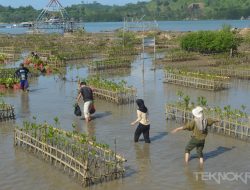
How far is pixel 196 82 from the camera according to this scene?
2386 centimetres

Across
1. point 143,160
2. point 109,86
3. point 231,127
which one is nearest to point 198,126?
point 143,160

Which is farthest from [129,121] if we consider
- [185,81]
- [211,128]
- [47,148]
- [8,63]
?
[8,63]

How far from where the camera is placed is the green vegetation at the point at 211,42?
37500mm

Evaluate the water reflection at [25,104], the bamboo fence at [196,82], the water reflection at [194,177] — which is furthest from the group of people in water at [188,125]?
the bamboo fence at [196,82]

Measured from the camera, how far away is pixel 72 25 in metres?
83.4

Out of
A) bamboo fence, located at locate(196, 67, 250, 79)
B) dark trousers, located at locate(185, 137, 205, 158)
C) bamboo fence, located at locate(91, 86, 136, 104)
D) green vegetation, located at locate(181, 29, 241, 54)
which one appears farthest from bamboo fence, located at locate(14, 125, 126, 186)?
green vegetation, located at locate(181, 29, 241, 54)

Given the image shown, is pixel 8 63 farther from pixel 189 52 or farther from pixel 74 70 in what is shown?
pixel 189 52

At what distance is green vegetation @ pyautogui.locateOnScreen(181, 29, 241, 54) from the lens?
1476 inches

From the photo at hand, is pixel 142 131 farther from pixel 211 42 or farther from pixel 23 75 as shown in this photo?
pixel 211 42

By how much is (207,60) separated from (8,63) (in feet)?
55.5

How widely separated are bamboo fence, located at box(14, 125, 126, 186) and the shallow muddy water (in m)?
0.22

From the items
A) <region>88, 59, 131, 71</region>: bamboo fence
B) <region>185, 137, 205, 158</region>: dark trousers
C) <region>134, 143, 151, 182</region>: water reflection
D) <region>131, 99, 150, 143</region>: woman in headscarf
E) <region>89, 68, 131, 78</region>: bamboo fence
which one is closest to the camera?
<region>134, 143, 151, 182</region>: water reflection

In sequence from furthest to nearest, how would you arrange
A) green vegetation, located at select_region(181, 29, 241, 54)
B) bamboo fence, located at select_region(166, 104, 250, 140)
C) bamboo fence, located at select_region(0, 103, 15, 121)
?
green vegetation, located at select_region(181, 29, 241, 54), bamboo fence, located at select_region(0, 103, 15, 121), bamboo fence, located at select_region(166, 104, 250, 140)

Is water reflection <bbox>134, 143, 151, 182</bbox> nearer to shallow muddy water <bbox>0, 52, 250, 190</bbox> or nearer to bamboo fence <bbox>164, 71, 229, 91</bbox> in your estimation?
shallow muddy water <bbox>0, 52, 250, 190</bbox>
